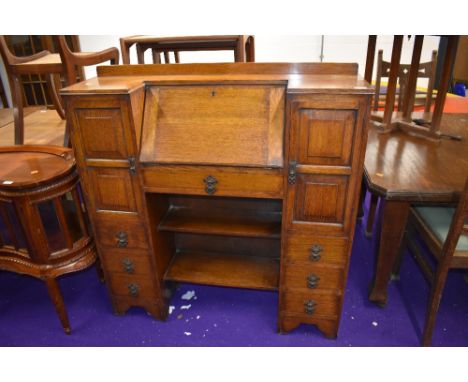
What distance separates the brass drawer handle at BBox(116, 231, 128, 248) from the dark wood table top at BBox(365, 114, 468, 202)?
117 cm

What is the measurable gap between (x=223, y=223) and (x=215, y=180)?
39cm

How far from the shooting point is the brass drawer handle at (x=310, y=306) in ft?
5.49

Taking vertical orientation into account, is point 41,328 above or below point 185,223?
below

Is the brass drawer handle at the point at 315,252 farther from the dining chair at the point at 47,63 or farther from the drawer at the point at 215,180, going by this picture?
the dining chair at the point at 47,63

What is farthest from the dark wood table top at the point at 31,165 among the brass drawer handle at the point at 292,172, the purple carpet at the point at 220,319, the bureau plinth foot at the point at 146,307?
the brass drawer handle at the point at 292,172

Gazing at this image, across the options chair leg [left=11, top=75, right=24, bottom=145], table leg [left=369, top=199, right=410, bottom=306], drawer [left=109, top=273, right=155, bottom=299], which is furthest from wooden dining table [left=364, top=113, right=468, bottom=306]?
chair leg [left=11, top=75, right=24, bottom=145]

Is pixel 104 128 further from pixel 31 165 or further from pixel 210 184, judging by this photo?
pixel 31 165

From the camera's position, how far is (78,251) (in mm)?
1750

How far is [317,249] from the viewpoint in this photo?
1499mm

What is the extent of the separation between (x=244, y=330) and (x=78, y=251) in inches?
37.6
